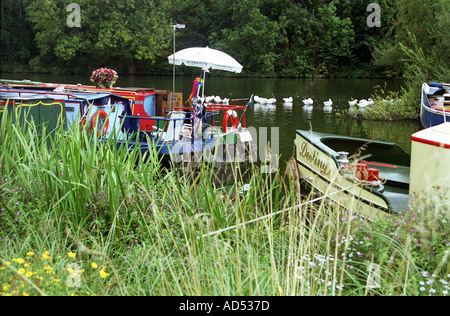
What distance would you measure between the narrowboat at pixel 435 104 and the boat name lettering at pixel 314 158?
6.04 metres

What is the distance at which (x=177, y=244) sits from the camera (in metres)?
3.74

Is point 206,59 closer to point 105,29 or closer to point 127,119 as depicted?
point 127,119

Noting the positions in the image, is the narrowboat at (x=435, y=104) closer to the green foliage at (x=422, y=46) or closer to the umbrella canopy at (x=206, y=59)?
the green foliage at (x=422, y=46)

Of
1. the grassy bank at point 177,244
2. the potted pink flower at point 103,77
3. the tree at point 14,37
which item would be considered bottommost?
the grassy bank at point 177,244

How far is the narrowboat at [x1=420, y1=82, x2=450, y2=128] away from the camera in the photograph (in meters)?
13.8

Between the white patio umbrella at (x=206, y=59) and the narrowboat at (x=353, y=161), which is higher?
the white patio umbrella at (x=206, y=59)

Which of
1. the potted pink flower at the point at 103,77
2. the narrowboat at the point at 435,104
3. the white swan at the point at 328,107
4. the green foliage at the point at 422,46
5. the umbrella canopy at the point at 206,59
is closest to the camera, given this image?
the potted pink flower at the point at 103,77

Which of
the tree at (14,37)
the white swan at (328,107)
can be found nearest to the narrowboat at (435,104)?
the white swan at (328,107)

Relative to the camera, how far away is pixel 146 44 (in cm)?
4381

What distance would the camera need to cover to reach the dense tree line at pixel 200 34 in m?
43.2

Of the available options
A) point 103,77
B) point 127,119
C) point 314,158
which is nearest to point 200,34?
point 103,77

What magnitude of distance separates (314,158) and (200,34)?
38.5 m

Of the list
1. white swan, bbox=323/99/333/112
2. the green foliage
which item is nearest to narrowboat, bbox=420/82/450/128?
the green foliage
